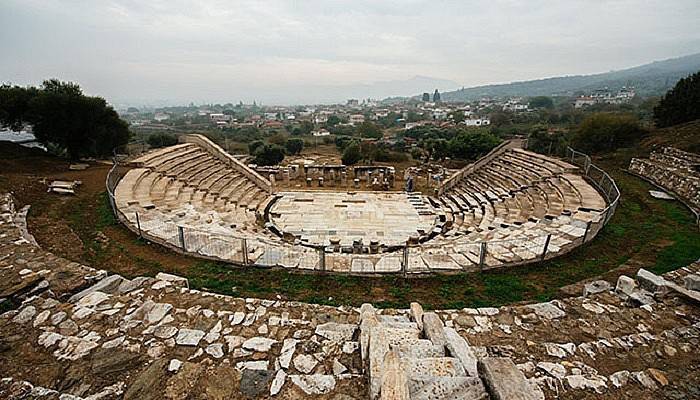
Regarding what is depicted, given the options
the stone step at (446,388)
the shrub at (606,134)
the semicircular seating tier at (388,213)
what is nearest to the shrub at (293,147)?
the semicircular seating tier at (388,213)

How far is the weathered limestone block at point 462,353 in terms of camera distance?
3.42 metres

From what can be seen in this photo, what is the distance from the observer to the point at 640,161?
61.6 feet

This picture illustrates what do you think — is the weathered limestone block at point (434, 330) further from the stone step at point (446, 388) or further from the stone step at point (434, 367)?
the stone step at point (446, 388)

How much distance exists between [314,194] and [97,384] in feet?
59.8

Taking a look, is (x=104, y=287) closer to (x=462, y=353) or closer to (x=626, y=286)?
(x=462, y=353)

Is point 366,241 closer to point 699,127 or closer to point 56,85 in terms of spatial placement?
point 56,85

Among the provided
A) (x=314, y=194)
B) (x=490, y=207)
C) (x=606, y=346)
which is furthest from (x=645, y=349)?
(x=314, y=194)

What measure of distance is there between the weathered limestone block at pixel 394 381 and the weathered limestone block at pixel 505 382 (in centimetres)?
90

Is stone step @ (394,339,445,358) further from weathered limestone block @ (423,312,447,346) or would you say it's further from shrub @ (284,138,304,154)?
shrub @ (284,138,304,154)

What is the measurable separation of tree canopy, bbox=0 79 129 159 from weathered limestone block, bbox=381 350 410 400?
2468 cm

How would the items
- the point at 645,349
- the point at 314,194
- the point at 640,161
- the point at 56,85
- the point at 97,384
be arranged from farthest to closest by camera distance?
the point at 314,194 → the point at 56,85 → the point at 640,161 → the point at 645,349 → the point at 97,384

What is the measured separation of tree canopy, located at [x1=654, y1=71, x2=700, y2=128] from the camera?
25781 millimetres

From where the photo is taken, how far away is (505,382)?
306cm

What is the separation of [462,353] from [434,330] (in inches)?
27.9
